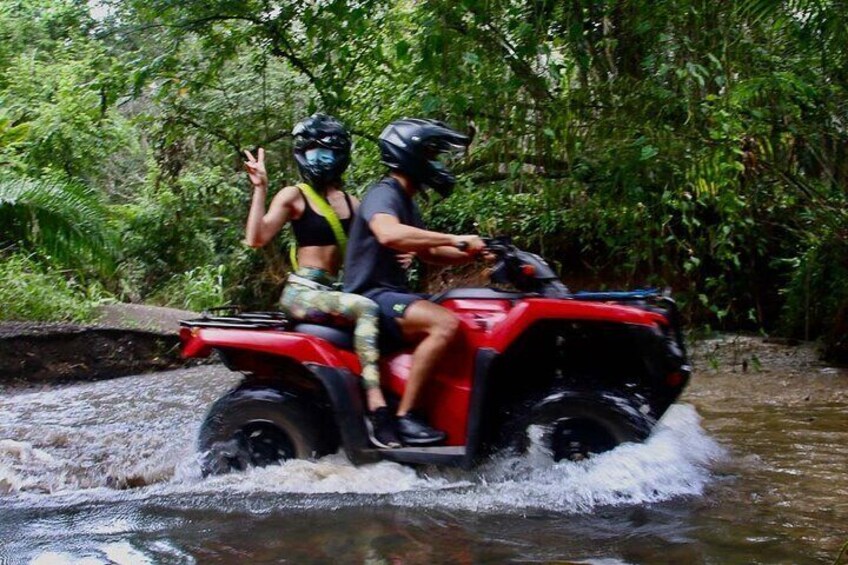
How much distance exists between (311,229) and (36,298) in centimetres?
674

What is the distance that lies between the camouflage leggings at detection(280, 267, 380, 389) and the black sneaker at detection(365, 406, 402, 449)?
138mm

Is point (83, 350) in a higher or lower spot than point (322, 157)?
lower

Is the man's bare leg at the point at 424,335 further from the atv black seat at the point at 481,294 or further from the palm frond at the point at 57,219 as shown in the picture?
the palm frond at the point at 57,219

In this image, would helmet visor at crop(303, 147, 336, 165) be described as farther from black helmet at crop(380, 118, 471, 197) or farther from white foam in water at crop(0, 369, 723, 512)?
white foam in water at crop(0, 369, 723, 512)

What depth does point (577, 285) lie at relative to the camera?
11.6 meters

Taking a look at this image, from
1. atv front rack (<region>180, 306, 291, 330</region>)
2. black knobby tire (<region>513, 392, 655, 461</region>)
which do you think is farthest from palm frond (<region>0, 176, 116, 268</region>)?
black knobby tire (<region>513, 392, 655, 461</region>)

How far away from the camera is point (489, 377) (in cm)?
420

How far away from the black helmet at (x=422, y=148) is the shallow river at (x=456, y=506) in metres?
1.44

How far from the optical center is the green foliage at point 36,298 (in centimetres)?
1028

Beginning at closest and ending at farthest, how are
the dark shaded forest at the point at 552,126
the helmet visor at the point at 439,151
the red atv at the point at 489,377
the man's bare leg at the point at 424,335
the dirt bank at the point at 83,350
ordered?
the red atv at the point at 489,377
the man's bare leg at the point at 424,335
the helmet visor at the point at 439,151
the dark shaded forest at the point at 552,126
the dirt bank at the point at 83,350

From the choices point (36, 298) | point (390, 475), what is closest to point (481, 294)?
point (390, 475)

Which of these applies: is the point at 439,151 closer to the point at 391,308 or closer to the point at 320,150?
the point at 320,150

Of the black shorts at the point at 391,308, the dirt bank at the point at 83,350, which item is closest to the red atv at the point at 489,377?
the black shorts at the point at 391,308

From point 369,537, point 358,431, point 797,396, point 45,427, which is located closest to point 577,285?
point 797,396
